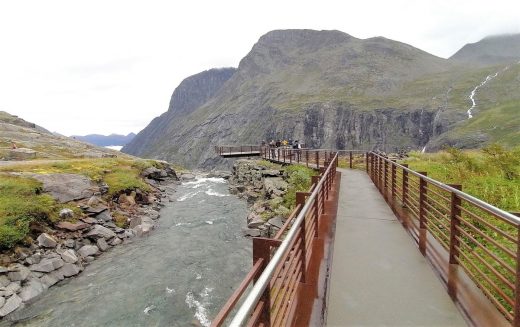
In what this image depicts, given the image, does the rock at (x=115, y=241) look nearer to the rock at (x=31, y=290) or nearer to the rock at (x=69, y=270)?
the rock at (x=69, y=270)

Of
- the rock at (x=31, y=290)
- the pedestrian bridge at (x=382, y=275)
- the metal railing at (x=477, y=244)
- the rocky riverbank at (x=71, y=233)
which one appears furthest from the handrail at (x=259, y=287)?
the rock at (x=31, y=290)

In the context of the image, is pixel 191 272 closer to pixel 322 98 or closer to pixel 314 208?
pixel 314 208

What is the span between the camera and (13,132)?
62656 mm

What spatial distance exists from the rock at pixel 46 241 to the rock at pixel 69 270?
1841 millimetres

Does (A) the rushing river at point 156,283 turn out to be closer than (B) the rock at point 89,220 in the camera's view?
Yes

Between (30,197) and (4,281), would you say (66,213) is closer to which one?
(30,197)

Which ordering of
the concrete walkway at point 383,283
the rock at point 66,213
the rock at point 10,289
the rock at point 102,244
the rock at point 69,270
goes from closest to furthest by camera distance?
the concrete walkway at point 383,283
the rock at point 10,289
the rock at point 69,270
the rock at point 102,244
the rock at point 66,213

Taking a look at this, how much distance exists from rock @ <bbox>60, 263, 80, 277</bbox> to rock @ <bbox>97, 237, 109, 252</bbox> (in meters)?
2.49

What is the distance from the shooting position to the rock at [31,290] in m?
11.8

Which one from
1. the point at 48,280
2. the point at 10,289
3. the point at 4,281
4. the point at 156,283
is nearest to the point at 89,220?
the point at 48,280

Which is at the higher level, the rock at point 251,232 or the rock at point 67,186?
the rock at point 67,186

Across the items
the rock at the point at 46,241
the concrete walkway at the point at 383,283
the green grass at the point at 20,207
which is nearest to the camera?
the concrete walkway at the point at 383,283

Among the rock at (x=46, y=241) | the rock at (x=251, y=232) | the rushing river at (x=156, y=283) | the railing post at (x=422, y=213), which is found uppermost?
the railing post at (x=422, y=213)

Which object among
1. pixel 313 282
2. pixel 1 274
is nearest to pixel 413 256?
pixel 313 282
